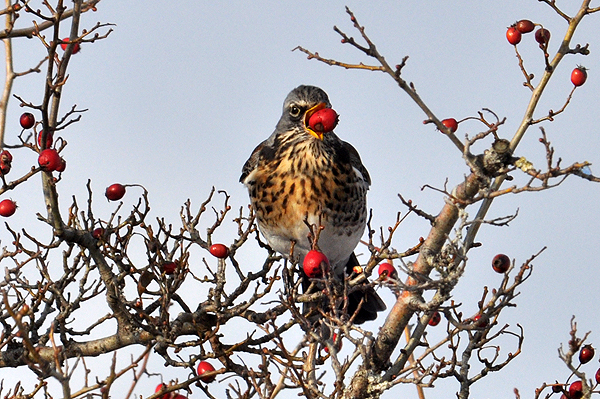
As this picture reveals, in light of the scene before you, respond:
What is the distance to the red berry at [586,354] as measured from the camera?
4.09 m

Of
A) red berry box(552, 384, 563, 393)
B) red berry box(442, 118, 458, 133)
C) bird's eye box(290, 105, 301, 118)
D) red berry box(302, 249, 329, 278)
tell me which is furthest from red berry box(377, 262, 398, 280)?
bird's eye box(290, 105, 301, 118)

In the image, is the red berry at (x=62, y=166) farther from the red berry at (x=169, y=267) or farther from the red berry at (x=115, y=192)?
the red berry at (x=169, y=267)

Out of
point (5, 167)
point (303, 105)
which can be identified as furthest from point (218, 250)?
point (303, 105)

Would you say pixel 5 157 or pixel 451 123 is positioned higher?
pixel 5 157

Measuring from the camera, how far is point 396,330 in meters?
Result: 3.60

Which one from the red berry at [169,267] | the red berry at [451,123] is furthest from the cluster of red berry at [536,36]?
the red berry at [169,267]

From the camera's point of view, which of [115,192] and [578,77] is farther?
[115,192]

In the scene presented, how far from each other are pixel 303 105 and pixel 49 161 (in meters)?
2.02

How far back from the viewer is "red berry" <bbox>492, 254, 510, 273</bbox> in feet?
12.7

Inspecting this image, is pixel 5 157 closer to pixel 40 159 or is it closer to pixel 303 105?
pixel 40 159

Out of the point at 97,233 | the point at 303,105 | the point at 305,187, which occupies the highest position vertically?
the point at 303,105

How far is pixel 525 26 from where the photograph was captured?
4.08 metres

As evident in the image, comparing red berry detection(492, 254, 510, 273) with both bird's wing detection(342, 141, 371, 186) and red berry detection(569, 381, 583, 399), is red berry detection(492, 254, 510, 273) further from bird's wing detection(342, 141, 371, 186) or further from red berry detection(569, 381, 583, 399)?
bird's wing detection(342, 141, 371, 186)

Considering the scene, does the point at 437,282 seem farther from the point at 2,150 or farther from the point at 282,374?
the point at 2,150
